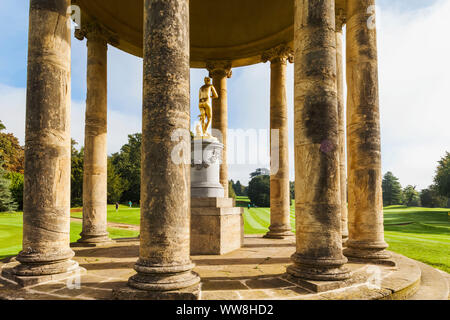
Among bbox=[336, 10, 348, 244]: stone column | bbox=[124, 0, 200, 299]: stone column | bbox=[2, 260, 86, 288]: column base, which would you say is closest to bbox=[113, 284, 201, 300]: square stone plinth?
bbox=[124, 0, 200, 299]: stone column

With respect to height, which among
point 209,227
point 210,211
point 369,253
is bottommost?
point 369,253

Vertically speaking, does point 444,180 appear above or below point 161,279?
above

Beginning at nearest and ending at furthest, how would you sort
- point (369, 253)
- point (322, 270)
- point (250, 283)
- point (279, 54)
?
point (322, 270), point (250, 283), point (369, 253), point (279, 54)

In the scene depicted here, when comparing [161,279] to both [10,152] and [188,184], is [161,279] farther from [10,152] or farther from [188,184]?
[10,152]

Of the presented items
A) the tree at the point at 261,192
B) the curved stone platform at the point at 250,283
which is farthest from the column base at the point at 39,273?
the tree at the point at 261,192

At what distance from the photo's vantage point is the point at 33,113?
21.4 m

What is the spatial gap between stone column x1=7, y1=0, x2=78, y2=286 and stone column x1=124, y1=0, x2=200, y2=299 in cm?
746

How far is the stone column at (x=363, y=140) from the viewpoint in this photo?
26.8 metres

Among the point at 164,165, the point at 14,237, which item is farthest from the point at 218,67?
the point at 14,237

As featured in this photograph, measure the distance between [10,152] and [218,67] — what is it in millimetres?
123678

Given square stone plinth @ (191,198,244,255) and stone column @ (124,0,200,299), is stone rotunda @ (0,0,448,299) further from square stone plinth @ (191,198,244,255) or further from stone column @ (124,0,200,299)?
square stone plinth @ (191,198,244,255)

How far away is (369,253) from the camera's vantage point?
26.1 meters

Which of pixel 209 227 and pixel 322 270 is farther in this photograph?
pixel 209 227
